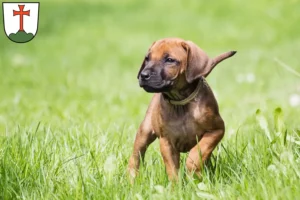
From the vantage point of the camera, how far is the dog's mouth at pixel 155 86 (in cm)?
399

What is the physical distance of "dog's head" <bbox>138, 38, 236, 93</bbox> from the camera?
405 centimetres

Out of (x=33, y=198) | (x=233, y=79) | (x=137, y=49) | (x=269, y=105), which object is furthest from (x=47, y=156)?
(x=137, y=49)

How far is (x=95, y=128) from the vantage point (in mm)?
5762

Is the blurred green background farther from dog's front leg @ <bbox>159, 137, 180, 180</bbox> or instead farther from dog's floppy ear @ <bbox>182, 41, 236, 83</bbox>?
dog's front leg @ <bbox>159, 137, 180, 180</bbox>

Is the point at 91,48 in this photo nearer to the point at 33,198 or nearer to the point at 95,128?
the point at 95,128

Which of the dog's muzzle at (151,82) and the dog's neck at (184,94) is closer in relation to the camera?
the dog's muzzle at (151,82)

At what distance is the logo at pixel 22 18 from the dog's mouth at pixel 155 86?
5.02 feet

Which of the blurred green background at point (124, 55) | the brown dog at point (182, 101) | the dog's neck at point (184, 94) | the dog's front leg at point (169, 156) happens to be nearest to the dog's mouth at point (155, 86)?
the brown dog at point (182, 101)

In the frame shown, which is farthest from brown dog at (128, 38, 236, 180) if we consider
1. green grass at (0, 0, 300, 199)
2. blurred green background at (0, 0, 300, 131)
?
blurred green background at (0, 0, 300, 131)

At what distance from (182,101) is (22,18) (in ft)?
5.54

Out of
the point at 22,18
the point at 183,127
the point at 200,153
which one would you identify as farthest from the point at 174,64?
the point at 22,18

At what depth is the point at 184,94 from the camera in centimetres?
424

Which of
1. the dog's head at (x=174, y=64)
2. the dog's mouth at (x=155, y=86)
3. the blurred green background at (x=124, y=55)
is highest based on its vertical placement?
the dog's head at (x=174, y=64)

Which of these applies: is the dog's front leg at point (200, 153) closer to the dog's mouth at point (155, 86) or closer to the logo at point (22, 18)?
the dog's mouth at point (155, 86)
